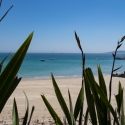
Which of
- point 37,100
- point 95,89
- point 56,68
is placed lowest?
point 37,100

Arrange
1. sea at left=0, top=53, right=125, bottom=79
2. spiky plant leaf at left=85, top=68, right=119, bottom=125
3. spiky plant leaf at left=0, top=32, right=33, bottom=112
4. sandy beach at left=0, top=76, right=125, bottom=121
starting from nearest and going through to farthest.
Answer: spiky plant leaf at left=0, top=32, right=33, bottom=112 < spiky plant leaf at left=85, top=68, right=119, bottom=125 < sandy beach at left=0, top=76, right=125, bottom=121 < sea at left=0, top=53, right=125, bottom=79

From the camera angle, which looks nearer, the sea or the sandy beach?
the sandy beach

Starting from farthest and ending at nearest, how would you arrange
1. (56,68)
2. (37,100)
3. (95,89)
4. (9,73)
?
1. (56,68)
2. (37,100)
3. (95,89)
4. (9,73)

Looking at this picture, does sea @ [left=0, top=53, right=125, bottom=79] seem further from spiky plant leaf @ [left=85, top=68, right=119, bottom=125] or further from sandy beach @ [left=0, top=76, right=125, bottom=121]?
sandy beach @ [left=0, top=76, right=125, bottom=121]

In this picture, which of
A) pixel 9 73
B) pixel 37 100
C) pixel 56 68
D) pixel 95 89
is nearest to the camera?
pixel 9 73

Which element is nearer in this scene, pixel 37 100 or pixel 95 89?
pixel 95 89

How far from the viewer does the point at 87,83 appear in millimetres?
605

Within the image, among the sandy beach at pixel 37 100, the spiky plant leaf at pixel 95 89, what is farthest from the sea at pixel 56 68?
the sandy beach at pixel 37 100

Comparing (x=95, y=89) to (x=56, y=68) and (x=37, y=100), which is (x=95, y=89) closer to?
(x=37, y=100)

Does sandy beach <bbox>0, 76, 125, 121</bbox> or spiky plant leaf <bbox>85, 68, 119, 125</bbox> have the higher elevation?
spiky plant leaf <bbox>85, 68, 119, 125</bbox>

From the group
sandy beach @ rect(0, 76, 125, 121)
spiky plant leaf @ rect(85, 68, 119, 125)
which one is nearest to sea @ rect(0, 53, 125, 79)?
spiky plant leaf @ rect(85, 68, 119, 125)

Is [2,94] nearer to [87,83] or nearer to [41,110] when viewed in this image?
[87,83]

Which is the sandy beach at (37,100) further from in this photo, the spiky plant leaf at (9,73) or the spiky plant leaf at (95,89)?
the spiky plant leaf at (9,73)

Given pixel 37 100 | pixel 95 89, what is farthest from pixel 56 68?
pixel 95 89
